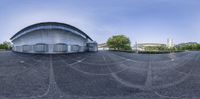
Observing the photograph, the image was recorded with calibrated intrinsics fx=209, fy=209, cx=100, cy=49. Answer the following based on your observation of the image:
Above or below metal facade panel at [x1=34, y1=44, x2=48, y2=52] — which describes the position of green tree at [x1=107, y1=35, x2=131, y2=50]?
above

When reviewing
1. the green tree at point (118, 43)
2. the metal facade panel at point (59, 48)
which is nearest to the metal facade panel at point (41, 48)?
the metal facade panel at point (59, 48)

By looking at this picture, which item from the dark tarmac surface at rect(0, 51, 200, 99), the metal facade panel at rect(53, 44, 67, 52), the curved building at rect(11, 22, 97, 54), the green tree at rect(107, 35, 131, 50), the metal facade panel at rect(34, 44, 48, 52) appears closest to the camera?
the dark tarmac surface at rect(0, 51, 200, 99)

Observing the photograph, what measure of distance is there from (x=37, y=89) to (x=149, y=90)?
3.80 metres

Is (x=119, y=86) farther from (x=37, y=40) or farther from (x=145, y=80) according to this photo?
(x=37, y=40)

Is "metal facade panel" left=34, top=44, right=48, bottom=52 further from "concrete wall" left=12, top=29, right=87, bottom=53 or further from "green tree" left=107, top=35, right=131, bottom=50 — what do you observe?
"green tree" left=107, top=35, right=131, bottom=50

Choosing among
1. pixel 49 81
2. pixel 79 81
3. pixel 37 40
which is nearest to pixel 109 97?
pixel 79 81

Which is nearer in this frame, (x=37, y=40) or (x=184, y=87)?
(x=184, y=87)

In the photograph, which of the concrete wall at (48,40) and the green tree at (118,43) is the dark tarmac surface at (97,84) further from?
the green tree at (118,43)

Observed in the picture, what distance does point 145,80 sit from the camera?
27.6ft

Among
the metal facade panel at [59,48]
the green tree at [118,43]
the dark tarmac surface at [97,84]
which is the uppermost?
the green tree at [118,43]

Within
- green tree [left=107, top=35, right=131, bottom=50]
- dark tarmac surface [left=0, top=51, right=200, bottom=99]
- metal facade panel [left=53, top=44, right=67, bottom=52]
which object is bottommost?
dark tarmac surface [left=0, top=51, right=200, bottom=99]

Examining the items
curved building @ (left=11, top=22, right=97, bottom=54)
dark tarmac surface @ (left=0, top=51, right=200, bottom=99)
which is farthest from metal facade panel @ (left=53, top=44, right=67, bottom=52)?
dark tarmac surface @ (left=0, top=51, right=200, bottom=99)

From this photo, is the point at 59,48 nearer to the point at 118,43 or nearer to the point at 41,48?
the point at 41,48

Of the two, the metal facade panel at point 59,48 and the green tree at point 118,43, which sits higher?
the green tree at point 118,43
